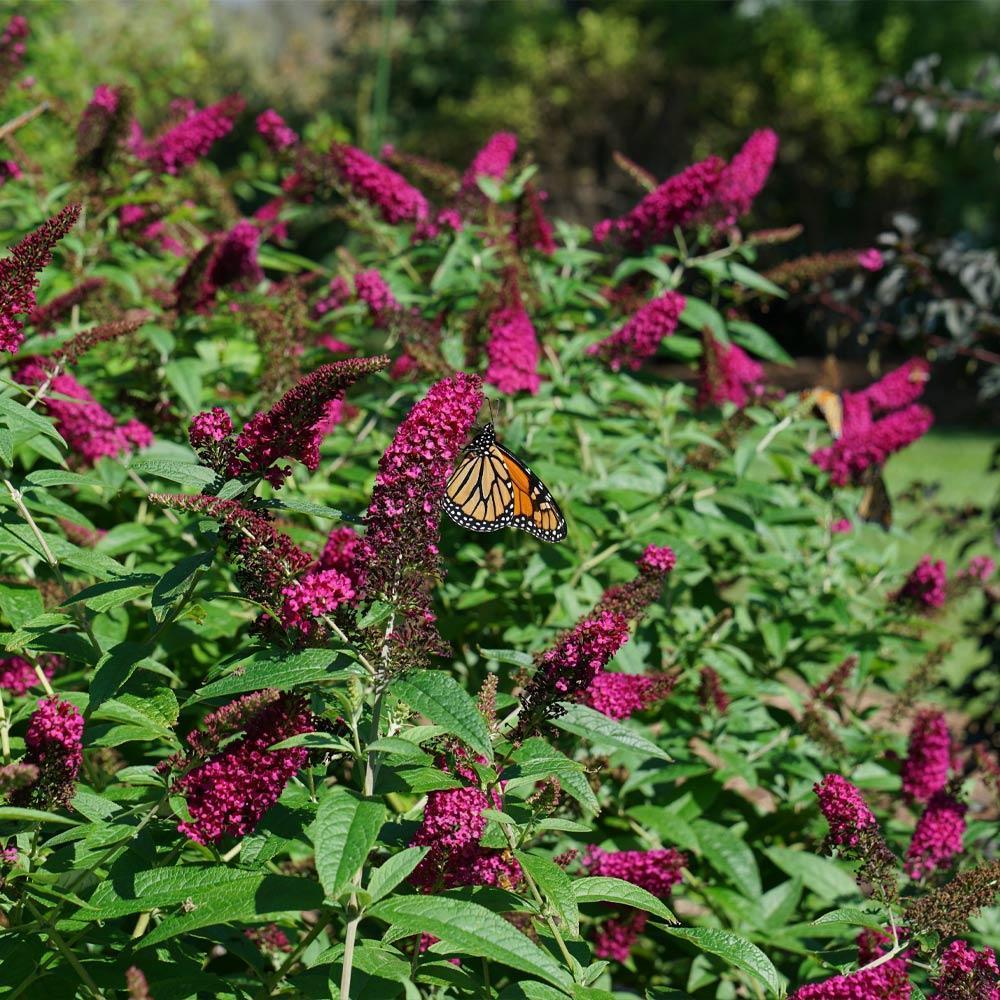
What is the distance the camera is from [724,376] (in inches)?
156

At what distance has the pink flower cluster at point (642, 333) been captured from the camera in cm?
353

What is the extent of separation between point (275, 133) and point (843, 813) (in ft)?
10.8

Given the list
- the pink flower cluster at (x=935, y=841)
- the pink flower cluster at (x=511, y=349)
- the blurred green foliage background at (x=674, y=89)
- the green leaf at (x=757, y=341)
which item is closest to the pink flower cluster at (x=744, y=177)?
the green leaf at (x=757, y=341)

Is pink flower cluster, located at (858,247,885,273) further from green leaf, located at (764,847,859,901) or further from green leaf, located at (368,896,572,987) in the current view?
green leaf, located at (368,896,572,987)

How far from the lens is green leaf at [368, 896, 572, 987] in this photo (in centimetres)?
157

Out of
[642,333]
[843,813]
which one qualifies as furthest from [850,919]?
[642,333]

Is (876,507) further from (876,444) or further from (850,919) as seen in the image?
(850,919)

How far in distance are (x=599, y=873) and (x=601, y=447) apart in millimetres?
1824

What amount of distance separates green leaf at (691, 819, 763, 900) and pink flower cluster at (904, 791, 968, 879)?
399 millimetres

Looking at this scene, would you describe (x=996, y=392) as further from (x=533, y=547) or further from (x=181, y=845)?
(x=181, y=845)

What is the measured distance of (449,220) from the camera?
165 inches

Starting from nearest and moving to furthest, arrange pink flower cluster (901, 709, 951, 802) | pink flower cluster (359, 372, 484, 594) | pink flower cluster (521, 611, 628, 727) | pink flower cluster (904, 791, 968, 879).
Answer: pink flower cluster (359, 372, 484, 594)
pink flower cluster (521, 611, 628, 727)
pink flower cluster (904, 791, 968, 879)
pink flower cluster (901, 709, 951, 802)

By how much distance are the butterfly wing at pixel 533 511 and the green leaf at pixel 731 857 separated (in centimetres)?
87

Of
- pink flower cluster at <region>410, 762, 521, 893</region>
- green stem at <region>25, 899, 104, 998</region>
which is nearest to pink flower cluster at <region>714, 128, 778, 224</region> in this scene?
pink flower cluster at <region>410, 762, 521, 893</region>
